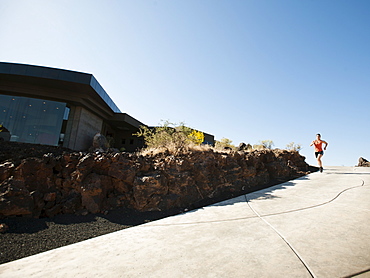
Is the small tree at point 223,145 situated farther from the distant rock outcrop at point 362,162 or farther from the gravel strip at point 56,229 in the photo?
the distant rock outcrop at point 362,162

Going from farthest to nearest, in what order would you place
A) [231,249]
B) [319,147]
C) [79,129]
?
[79,129], [319,147], [231,249]

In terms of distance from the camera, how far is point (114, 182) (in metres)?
5.16

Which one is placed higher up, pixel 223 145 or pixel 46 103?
pixel 46 103

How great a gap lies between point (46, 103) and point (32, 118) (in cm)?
178

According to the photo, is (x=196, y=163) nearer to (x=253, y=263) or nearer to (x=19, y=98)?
(x=253, y=263)

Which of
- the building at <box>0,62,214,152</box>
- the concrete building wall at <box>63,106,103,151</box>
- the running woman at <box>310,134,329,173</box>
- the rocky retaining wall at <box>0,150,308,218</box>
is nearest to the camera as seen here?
the rocky retaining wall at <box>0,150,308,218</box>

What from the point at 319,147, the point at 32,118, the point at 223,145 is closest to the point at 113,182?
the point at 223,145

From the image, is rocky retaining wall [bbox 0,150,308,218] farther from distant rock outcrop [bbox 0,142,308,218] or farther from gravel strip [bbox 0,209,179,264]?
gravel strip [bbox 0,209,179,264]

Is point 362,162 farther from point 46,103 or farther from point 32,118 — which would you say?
point 32,118

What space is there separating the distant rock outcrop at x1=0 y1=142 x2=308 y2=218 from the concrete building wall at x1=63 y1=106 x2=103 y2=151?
1291 centimetres

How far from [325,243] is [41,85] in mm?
20959

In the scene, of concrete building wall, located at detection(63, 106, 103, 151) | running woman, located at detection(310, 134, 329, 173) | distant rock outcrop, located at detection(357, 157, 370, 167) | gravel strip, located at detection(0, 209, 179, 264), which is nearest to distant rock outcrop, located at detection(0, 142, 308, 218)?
gravel strip, located at detection(0, 209, 179, 264)

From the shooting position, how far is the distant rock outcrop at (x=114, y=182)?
4172 millimetres

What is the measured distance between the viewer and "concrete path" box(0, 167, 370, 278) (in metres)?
1.95
